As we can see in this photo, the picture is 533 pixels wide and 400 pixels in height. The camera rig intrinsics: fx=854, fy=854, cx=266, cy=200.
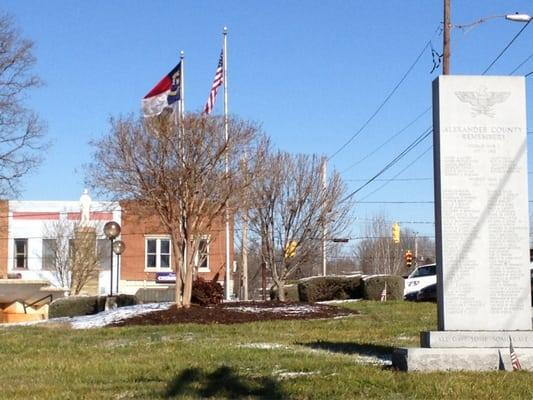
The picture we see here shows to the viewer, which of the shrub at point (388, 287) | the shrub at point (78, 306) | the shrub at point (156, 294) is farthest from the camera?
the shrub at point (156, 294)

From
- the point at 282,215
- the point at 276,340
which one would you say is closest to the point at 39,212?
the point at 282,215

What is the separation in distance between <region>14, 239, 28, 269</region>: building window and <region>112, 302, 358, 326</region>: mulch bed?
3207cm

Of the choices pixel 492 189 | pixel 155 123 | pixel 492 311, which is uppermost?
pixel 155 123

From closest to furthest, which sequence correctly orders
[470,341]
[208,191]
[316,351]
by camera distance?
[470,341] < [316,351] < [208,191]

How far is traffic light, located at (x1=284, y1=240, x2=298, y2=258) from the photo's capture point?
31766mm

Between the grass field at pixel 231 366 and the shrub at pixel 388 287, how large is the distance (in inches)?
521

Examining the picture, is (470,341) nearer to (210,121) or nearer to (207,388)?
(207,388)

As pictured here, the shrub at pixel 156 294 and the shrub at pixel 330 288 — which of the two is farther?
the shrub at pixel 156 294

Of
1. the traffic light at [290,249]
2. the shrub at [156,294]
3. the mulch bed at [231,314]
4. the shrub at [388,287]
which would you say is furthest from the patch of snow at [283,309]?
the shrub at [156,294]

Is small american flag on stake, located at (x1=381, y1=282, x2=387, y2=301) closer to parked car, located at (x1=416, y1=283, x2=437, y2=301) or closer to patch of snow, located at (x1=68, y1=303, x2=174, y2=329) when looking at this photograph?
parked car, located at (x1=416, y1=283, x2=437, y2=301)

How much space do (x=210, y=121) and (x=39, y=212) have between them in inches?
1271

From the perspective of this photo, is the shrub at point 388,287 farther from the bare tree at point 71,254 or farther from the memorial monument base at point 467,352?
the memorial monument base at point 467,352

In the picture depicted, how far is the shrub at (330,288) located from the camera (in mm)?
32531

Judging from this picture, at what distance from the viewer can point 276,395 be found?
334 inches
